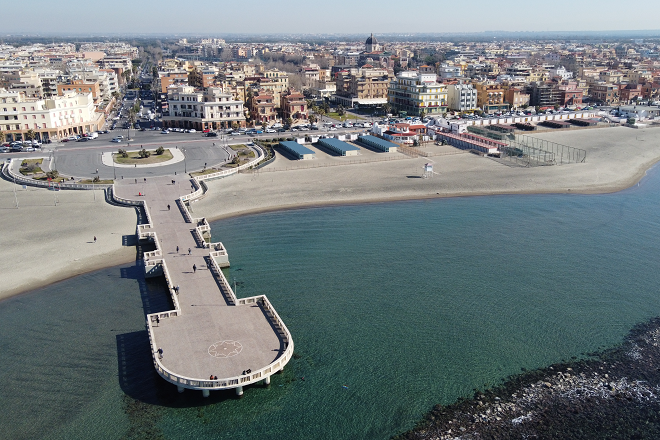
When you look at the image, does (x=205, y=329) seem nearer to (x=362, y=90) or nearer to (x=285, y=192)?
(x=285, y=192)

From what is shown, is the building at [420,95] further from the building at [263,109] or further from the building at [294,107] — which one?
the building at [263,109]

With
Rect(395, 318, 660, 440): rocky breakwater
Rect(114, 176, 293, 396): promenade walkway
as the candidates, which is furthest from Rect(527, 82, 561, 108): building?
Rect(395, 318, 660, 440): rocky breakwater

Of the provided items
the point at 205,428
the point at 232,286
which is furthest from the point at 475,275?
the point at 205,428

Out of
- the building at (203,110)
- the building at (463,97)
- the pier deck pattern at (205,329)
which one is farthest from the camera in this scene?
the building at (463,97)

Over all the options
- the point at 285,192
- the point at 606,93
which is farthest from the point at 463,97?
the point at 285,192

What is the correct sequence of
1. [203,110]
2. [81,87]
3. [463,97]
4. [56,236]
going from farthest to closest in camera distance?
[463,97] → [81,87] → [203,110] → [56,236]

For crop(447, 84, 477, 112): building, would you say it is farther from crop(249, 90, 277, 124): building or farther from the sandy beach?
crop(249, 90, 277, 124): building

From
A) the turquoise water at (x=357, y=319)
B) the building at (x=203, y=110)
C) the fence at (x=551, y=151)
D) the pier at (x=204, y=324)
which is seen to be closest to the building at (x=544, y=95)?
the fence at (x=551, y=151)

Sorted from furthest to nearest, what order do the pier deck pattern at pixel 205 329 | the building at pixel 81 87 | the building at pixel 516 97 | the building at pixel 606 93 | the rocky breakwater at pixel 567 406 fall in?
the building at pixel 606 93
the building at pixel 516 97
the building at pixel 81 87
the pier deck pattern at pixel 205 329
the rocky breakwater at pixel 567 406

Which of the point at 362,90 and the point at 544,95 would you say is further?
the point at 362,90
